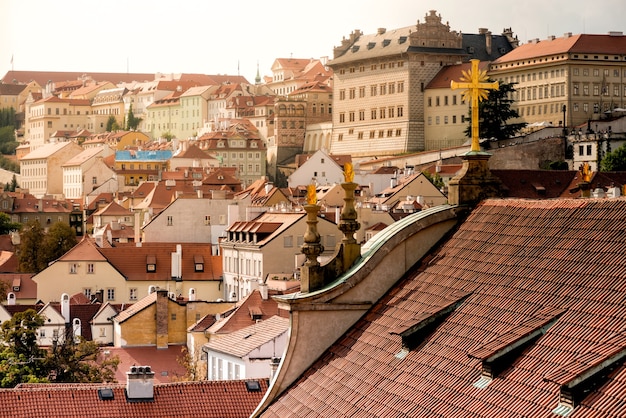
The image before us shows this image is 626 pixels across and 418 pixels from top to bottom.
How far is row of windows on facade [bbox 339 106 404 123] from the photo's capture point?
13650cm

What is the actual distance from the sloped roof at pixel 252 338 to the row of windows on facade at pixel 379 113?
96.8 meters

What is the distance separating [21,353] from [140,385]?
64.6 feet

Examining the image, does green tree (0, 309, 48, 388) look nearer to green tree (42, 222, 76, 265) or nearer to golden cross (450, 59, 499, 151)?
golden cross (450, 59, 499, 151)

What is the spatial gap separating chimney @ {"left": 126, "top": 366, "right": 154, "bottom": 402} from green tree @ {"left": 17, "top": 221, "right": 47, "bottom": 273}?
67.1 meters

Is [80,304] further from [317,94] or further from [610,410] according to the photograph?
[317,94]

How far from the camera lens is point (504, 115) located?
366 feet

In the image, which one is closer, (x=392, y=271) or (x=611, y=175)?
(x=392, y=271)

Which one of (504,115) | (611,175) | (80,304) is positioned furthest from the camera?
(504,115)

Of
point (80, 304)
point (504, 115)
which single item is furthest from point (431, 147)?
point (80, 304)

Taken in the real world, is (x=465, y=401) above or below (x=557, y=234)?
below

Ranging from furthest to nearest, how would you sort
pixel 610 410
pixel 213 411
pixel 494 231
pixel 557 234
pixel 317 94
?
pixel 317 94 < pixel 213 411 < pixel 494 231 < pixel 557 234 < pixel 610 410

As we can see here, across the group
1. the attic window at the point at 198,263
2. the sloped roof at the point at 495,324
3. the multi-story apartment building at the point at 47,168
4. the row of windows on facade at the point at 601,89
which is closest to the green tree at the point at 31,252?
the attic window at the point at 198,263

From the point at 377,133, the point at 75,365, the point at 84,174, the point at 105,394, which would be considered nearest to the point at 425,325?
the point at 105,394

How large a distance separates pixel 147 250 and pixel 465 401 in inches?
2737
